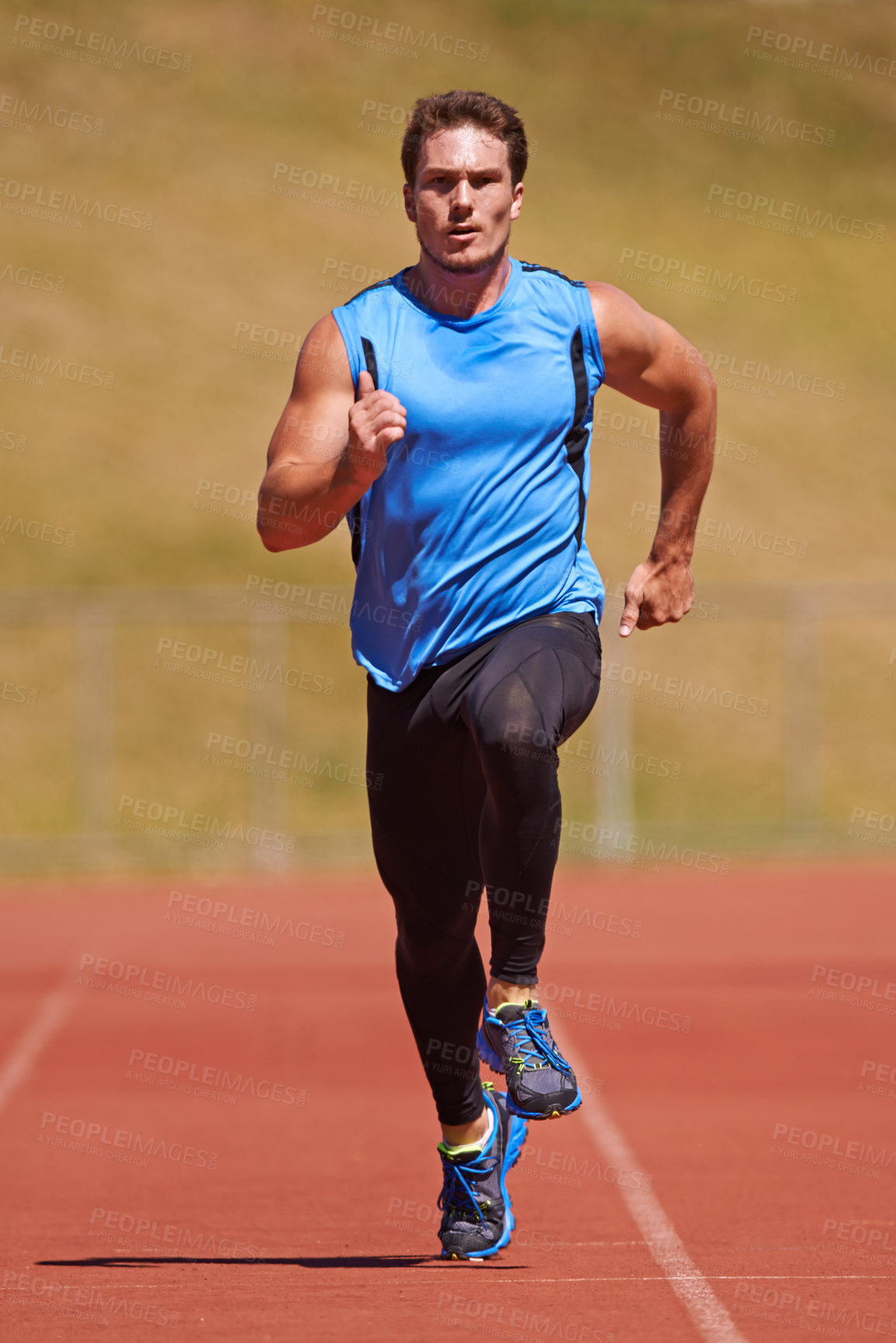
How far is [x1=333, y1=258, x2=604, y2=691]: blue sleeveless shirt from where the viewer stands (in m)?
4.62

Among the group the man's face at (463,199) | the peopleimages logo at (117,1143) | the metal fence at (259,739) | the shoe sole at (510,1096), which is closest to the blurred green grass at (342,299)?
the metal fence at (259,739)

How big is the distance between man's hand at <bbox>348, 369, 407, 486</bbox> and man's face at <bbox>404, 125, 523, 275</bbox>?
60cm

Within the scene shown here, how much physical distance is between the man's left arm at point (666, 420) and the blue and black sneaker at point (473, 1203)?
5.29ft

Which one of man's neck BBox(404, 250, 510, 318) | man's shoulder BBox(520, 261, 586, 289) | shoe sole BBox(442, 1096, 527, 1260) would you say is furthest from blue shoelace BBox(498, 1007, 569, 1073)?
man's shoulder BBox(520, 261, 586, 289)

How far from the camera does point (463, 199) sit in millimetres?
4648

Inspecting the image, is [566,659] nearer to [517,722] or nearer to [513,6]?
[517,722]

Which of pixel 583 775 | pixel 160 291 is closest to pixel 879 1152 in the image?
pixel 583 775

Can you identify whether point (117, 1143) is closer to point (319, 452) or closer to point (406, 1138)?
point (406, 1138)

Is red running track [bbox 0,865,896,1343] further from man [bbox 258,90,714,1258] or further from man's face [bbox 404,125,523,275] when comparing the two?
man's face [bbox 404,125,523,275]

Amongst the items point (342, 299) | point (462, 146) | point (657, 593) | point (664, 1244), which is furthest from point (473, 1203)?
point (342, 299)

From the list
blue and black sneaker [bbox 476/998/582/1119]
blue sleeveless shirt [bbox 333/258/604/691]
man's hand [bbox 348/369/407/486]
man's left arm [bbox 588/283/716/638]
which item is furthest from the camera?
man's left arm [bbox 588/283/716/638]

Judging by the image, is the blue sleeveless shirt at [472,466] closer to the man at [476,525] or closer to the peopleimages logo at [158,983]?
the man at [476,525]

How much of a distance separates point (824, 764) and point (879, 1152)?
54.6 feet

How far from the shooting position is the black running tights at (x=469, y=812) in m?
4.45
